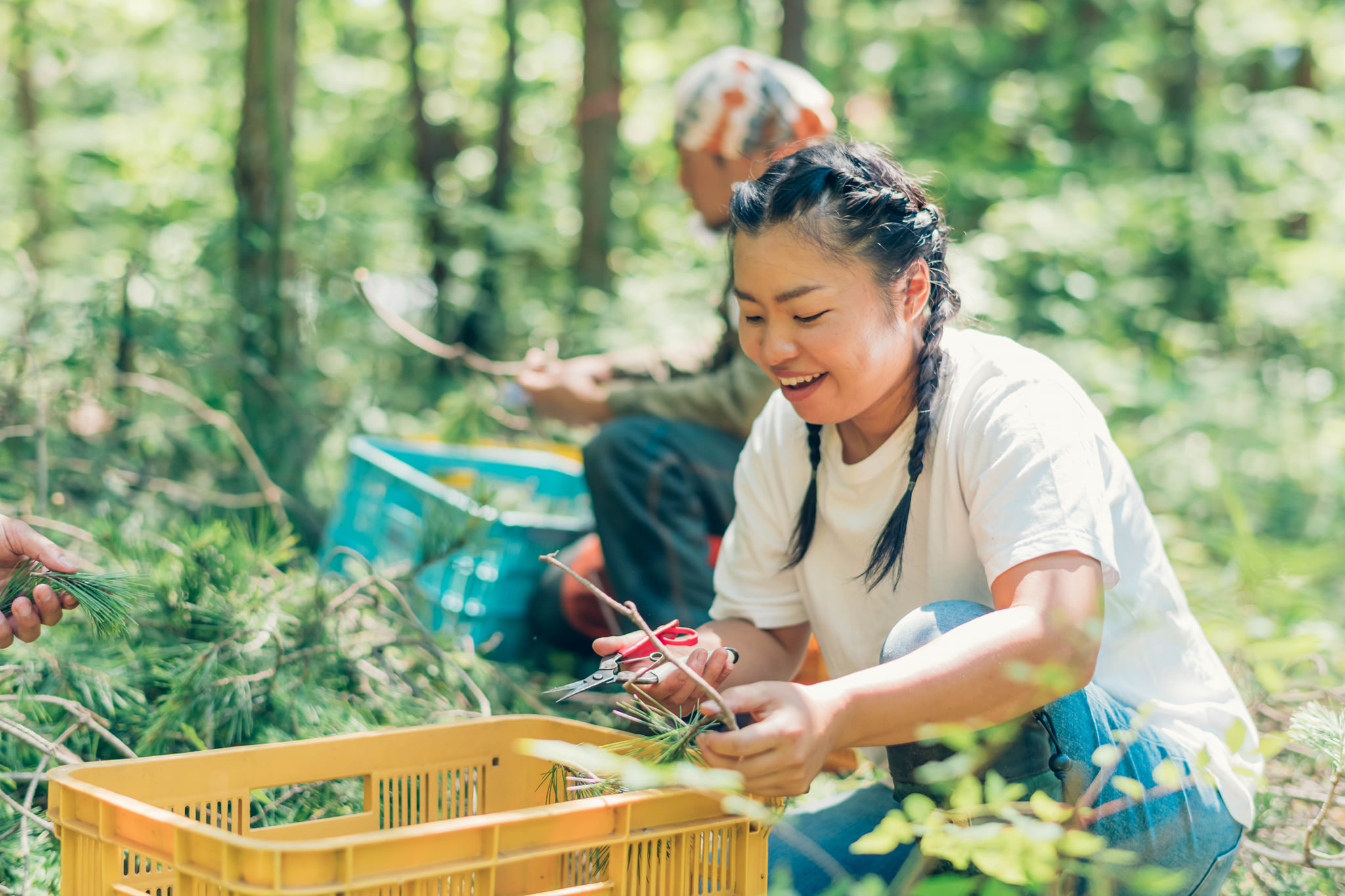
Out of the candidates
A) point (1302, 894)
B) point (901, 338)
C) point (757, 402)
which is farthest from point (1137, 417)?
point (901, 338)

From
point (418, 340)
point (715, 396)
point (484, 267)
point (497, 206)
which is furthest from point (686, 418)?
point (497, 206)

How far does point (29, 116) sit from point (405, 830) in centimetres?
887

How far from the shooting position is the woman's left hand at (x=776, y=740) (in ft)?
3.26

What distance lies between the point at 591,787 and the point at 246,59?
2337 millimetres

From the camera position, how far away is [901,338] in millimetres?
1343

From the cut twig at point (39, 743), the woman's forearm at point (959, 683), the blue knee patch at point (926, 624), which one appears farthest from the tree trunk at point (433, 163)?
the woman's forearm at point (959, 683)

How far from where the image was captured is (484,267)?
4.57 m

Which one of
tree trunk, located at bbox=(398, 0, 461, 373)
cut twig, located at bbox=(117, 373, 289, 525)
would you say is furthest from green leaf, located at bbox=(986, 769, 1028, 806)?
tree trunk, located at bbox=(398, 0, 461, 373)

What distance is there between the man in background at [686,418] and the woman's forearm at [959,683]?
3.38 feet

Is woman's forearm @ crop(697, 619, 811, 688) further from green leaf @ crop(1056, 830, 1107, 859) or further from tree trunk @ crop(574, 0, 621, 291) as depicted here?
tree trunk @ crop(574, 0, 621, 291)

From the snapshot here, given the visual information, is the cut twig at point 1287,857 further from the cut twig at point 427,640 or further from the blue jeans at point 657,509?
the cut twig at point 427,640

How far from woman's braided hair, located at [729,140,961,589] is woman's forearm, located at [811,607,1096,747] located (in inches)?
10.9

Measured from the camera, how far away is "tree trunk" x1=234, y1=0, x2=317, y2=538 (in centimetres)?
276

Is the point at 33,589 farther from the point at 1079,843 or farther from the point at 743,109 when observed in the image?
the point at 743,109
